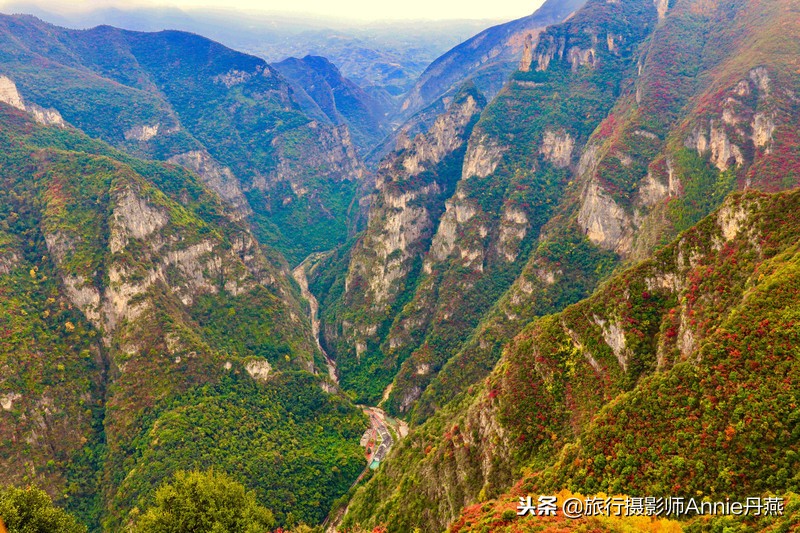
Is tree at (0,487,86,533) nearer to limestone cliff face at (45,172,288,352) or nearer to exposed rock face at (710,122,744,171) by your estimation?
limestone cliff face at (45,172,288,352)

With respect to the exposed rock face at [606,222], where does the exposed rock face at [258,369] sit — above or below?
below

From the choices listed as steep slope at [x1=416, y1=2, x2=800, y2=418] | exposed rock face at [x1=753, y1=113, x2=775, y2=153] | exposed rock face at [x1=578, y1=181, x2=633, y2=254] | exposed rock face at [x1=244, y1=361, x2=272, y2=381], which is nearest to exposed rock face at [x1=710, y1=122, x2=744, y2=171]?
steep slope at [x1=416, y1=2, x2=800, y2=418]

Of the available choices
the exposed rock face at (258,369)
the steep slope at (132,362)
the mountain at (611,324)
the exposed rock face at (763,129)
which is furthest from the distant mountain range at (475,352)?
the exposed rock face at (763,129)

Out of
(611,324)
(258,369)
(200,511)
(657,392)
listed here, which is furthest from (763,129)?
(200,511)

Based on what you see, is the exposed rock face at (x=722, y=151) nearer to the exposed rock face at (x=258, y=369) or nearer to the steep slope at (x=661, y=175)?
the steep slope at (x=661, y=175)

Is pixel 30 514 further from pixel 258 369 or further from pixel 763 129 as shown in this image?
pixel 763 129

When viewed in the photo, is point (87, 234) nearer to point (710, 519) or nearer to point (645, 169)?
point (710, 519)
